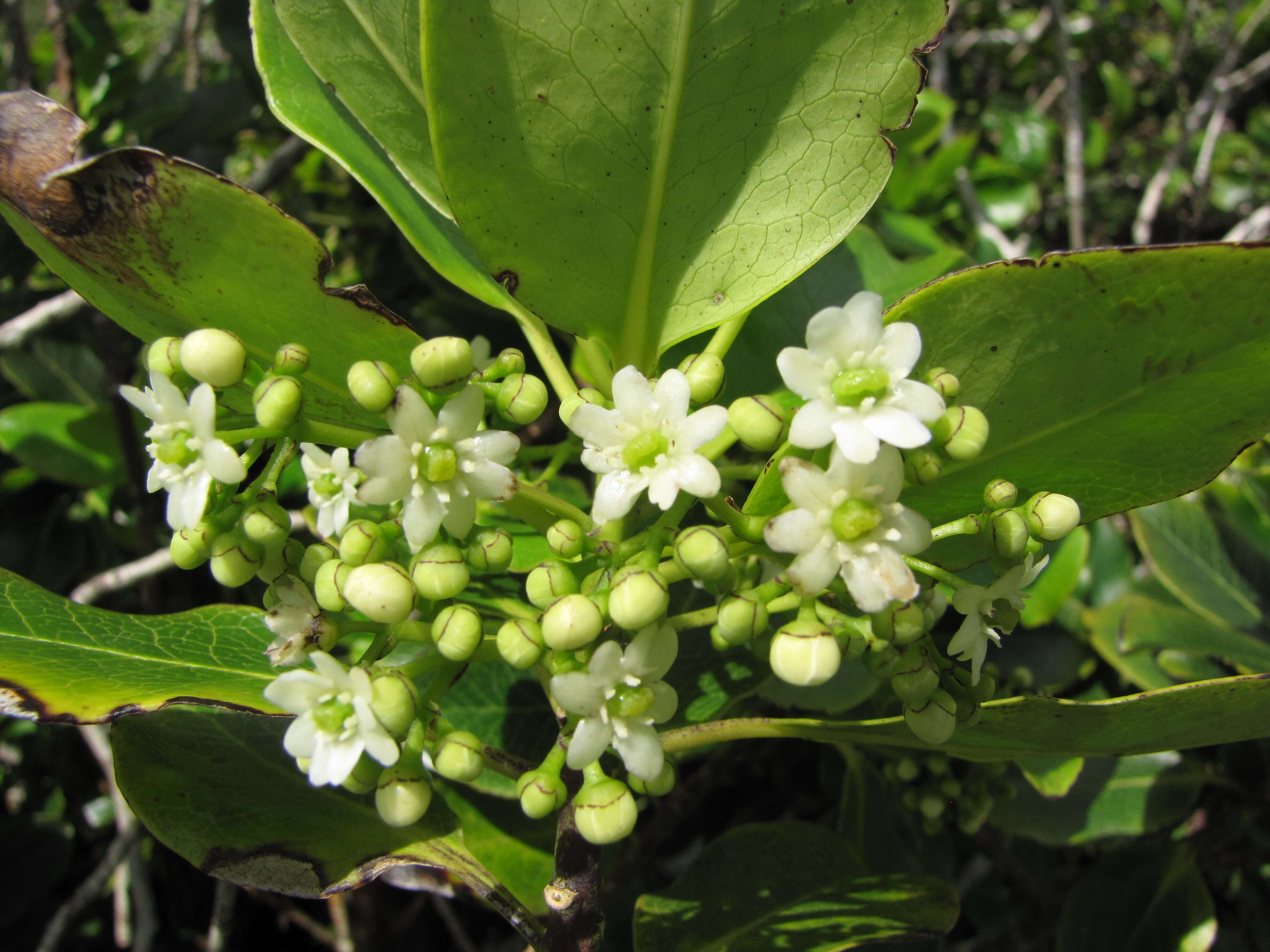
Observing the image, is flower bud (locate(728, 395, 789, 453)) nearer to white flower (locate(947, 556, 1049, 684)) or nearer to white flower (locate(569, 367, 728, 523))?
white flower (locate(569, 367, 728, 523))

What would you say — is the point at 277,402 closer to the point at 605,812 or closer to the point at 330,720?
the point at 330,720

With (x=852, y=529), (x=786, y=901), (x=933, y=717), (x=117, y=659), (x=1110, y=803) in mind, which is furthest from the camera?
(x=1110, y=803)

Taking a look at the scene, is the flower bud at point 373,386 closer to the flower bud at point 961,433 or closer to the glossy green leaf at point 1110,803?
the flower bud at point 961,433

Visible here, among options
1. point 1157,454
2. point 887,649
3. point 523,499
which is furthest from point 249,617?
point 1157,454

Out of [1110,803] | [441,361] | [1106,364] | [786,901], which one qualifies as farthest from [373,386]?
[1110,803]

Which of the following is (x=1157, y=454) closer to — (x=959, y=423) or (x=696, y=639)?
(x=959, y=423)
